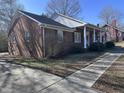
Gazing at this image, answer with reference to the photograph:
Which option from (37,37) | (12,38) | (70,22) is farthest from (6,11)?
(37,37)

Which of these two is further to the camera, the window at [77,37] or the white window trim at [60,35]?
the window at [77,37]

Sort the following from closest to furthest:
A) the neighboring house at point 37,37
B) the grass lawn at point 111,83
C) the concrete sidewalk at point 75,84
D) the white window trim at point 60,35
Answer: the concrete sidewalk at point 75,84
the grass lawn at point 111,83
the neighboring house at point 37,37
the white window trim at point 60,35

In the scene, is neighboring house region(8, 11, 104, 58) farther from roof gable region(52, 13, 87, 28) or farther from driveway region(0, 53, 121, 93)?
driveway region(0, 53, 121, 93)

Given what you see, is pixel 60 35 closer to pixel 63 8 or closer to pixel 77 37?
pixel 77 37

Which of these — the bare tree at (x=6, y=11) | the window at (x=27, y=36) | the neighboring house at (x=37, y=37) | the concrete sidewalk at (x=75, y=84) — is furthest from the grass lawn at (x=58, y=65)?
the bare tree at (x=6, y=11)

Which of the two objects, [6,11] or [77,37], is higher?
[6,11]

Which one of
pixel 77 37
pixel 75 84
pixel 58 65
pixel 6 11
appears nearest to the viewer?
pixel 75 84

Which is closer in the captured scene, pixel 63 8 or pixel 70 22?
pixel 70 22

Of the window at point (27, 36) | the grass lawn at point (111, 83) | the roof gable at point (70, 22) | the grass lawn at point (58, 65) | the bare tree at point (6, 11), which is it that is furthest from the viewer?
the bare tree at point (6, 11)

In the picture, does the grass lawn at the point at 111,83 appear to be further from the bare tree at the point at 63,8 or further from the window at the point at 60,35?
the bare tree at the point at 63,8

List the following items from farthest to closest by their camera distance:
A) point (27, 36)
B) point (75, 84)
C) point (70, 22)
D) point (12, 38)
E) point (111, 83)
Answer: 1. point (70, 22)
2. point (12, 38)
3. point (27, 36)
4. point (111, 83)
5. point (75, 84)

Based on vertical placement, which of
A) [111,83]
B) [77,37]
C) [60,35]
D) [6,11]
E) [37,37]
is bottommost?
[111,83]

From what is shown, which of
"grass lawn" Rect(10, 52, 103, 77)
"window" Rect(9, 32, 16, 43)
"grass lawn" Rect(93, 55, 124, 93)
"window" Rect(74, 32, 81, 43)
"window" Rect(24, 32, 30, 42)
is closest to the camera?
"grass lawn" Rect(93, 55, 124, 93)

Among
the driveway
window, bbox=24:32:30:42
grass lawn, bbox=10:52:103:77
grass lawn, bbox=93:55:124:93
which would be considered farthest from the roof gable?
the driveway
